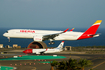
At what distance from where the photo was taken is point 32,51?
83.4 meters

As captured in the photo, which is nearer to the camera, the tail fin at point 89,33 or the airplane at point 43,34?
the airplane at point 43,34

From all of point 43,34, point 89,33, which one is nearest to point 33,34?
point 43,34

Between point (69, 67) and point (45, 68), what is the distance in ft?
61.8

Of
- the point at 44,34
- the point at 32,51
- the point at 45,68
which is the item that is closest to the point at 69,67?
the point at 45,68

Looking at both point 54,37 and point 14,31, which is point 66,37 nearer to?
point 54,37

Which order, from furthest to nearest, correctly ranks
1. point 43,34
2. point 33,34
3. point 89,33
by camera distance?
point 89,33
point 43,34
point 33,34

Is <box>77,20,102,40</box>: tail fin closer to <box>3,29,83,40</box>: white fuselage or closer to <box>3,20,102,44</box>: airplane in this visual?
<box>3,20,102,44</box>: airplane

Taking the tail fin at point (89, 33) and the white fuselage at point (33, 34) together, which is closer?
the white fuselage at point (33, 34)

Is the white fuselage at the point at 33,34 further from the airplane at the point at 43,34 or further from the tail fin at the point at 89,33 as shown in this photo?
the tail fin at the point at 89,33

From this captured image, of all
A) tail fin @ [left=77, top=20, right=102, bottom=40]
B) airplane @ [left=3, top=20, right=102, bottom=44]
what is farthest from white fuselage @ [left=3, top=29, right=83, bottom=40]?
tail fin @ [left=77, top=20, right=102, bottom=40]

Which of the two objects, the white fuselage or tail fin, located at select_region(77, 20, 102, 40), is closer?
the white fuselage

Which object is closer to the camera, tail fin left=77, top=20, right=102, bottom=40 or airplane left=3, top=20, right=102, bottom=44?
airplane left=3, top=20, right=102, bottom=44

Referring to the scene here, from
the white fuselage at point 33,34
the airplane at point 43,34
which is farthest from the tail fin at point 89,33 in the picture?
the white fuselage at point 33,34

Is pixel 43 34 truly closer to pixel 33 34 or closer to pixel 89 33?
pixel 33 34
